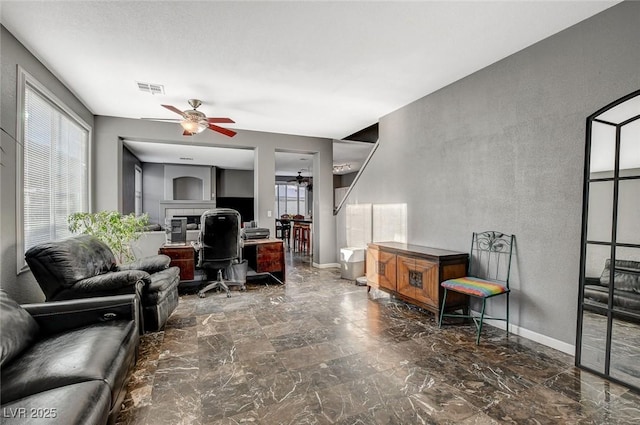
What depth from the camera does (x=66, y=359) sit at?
1.48m

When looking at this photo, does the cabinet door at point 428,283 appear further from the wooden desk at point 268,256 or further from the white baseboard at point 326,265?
the white baseboard at point 326,265

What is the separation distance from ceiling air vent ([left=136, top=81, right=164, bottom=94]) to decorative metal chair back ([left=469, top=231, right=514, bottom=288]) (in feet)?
13.4

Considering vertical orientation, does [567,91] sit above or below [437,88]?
below

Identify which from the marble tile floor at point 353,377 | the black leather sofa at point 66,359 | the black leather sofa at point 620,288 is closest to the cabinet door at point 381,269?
the marble tile floor at point 353,377

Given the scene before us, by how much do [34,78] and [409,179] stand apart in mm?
4355

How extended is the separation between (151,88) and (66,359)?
3171 mm

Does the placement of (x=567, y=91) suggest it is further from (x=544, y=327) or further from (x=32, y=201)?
(x=32, y=201)

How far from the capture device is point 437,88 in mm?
3670

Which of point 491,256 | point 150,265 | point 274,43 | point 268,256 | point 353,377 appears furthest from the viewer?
point 268,256

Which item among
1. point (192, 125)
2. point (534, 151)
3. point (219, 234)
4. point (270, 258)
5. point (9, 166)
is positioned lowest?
point (270, 258)

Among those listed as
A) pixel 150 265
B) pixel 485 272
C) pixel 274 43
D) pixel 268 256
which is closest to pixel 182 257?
pixel 150 265

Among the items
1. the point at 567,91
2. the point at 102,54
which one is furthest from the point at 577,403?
the point at 102,54

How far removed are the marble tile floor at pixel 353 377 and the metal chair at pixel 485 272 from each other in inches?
15.4

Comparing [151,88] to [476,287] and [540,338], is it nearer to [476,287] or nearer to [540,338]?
[476,287]
